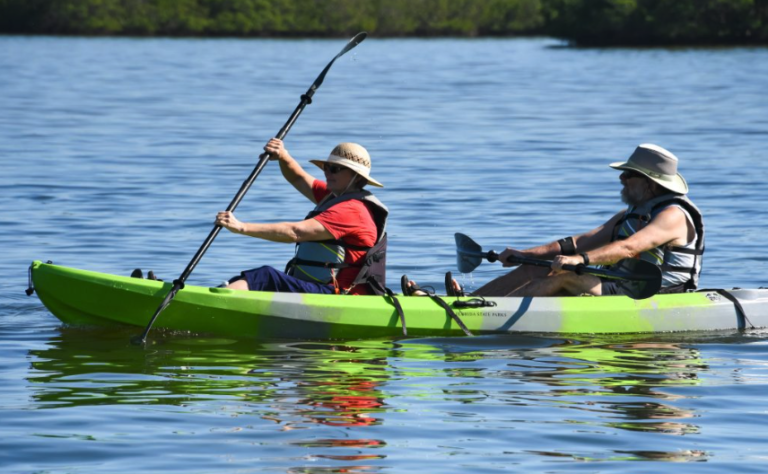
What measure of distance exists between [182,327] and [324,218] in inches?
45.0

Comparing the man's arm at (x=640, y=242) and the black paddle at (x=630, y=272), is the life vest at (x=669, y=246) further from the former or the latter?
the black paddle at (x=630, y=272)

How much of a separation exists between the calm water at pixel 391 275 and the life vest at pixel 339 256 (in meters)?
0.41

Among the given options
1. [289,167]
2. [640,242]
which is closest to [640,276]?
[640,242]

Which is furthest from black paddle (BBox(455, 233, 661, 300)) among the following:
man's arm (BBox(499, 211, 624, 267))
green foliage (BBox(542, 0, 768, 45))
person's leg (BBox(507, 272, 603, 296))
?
→ green foliage (BBox(542, 0, 768, 45))

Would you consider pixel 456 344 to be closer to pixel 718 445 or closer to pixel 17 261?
pixel 718 445

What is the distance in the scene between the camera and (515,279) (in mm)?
8805

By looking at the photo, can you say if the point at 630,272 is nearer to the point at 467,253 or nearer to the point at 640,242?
the point at 640,242

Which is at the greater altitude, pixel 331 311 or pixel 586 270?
A: pixel 586 270

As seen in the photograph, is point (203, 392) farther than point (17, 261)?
No

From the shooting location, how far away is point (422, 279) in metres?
10.9

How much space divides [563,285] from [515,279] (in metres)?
0.32

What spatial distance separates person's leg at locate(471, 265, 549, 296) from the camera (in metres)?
8.76

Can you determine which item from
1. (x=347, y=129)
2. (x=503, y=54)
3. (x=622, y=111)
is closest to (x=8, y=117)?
(x=347, y=129)

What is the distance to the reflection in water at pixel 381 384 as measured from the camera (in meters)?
6.34
